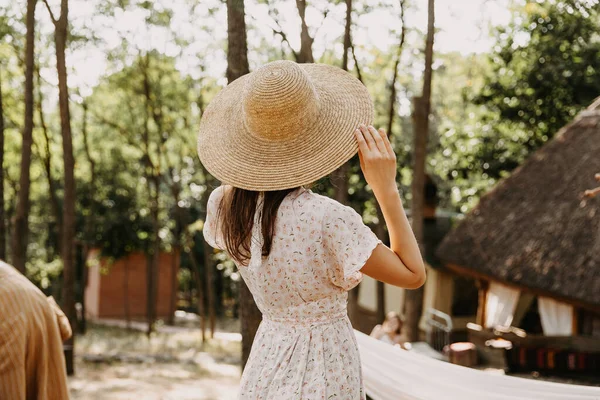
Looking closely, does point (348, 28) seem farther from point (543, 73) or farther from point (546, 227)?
point (543, 73)

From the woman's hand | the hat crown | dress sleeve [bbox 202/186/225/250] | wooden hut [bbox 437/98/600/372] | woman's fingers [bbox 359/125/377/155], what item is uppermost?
the hat crown

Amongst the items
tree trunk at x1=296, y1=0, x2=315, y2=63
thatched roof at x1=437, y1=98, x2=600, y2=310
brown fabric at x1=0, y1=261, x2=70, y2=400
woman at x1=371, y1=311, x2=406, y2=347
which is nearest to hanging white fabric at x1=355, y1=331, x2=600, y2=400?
brown fabric at x1=0, y1=261, x2=70, y2=400

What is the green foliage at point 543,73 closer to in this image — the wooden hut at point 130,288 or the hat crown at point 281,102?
the hat crown at point 281,102

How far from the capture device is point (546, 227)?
41.3 feet

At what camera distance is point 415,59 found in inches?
712

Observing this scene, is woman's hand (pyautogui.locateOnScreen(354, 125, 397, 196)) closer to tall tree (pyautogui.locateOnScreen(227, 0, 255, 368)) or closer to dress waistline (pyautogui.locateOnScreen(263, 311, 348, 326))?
dress waistline (pyautogui.locateOnScreen(263, 311, 348, 326))

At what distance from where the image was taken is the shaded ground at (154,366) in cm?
Answer: 1138

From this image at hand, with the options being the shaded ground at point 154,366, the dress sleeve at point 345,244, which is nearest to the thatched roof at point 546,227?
the shaded ground at point 154,366

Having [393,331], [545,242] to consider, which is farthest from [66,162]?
[545,242]

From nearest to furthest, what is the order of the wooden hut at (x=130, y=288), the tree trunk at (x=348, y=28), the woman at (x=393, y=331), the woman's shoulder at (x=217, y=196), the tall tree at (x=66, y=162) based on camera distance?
the woman's shoulder at (x=217, y=196)
the tree trunk at (x=348, y=28)
the woman at (x=393, y=331)
the tall tree at (x=66, y=162)
the wooden hut at (x=130, y=288)

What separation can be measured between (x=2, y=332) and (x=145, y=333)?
19.9 meters

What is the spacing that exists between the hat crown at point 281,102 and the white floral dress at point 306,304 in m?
0.17

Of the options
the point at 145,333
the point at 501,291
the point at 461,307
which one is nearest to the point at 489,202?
the point at 501,291

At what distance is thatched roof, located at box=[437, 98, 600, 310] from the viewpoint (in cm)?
1152
